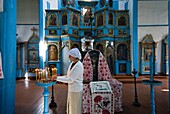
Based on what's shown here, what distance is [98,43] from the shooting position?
1172 cm

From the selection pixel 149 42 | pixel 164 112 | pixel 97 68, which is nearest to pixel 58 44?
pixel 149 42

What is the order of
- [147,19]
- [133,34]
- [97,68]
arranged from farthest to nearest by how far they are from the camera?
[147,19]
[133,34]
[97,68]

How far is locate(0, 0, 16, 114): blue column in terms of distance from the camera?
2.86 meters

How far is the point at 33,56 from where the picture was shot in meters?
11.4

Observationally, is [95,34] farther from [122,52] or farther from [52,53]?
[52,53]

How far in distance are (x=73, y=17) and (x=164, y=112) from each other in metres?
9.26

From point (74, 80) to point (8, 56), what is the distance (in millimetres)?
1503

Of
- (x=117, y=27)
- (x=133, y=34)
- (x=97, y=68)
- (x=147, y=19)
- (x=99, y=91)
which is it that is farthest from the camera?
(x=147, y=19)

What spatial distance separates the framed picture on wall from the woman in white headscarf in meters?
9.28

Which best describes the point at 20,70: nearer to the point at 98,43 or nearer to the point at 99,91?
the point at 98,43

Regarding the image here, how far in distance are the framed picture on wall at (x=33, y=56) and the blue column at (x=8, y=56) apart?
8290mm

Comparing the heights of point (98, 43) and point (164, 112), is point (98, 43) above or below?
above

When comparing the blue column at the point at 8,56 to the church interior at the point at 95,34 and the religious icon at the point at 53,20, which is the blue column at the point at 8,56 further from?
the religious icon at the point at 53,20

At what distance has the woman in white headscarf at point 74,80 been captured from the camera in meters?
2.56
